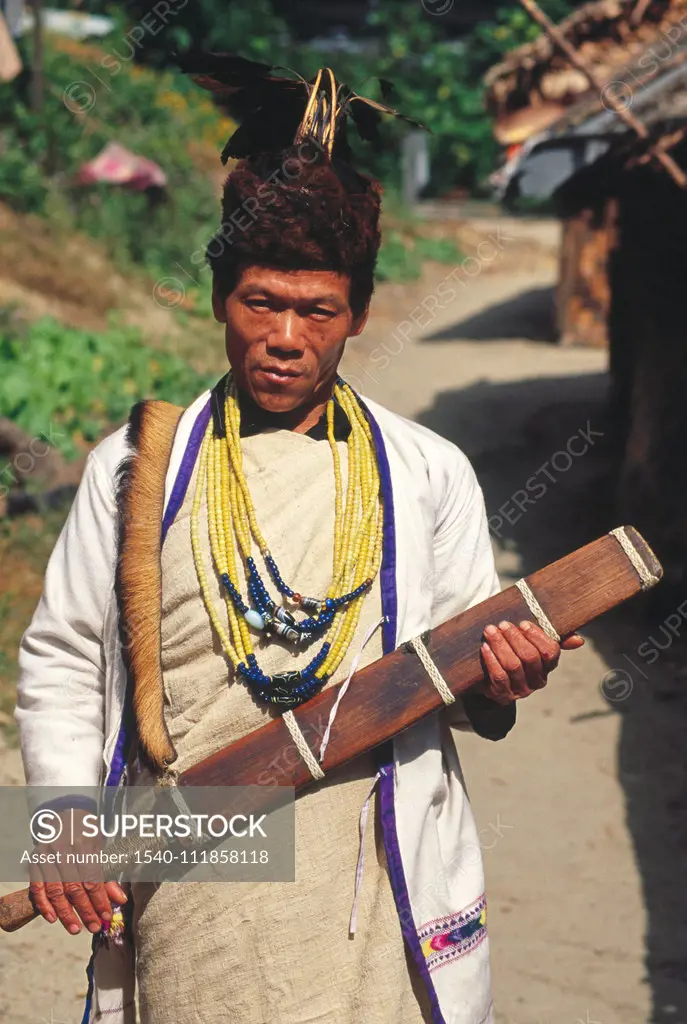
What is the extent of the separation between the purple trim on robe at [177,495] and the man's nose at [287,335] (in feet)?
0.82

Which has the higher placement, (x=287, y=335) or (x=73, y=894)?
(x=287, y=335)

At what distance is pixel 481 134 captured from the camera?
2533 centimetres

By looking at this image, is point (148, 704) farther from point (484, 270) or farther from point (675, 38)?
point (484, 270)

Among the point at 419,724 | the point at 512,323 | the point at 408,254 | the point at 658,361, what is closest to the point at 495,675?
the point at 419,724

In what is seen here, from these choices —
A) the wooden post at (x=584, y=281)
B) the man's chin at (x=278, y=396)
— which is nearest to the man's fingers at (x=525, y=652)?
the man's chin at (x=278, y=396)

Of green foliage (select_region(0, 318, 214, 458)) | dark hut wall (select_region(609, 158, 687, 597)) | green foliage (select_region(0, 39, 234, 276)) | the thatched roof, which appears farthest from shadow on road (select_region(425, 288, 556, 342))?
the thatched roof

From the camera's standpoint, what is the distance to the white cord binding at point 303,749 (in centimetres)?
224

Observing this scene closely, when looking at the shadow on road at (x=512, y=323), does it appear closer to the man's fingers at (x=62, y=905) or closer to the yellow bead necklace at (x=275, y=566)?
the yellow bead necklace at (x=275, y=566)

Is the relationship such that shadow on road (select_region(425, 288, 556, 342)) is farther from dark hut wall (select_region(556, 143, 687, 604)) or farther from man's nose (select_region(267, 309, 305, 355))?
man's nose (select_region(267, 309, 305, 355))

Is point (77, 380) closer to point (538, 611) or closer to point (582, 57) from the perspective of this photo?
point (582, 57)

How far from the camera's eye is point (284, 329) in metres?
2.28

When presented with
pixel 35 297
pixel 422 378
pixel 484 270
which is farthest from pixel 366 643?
pixel 484 270

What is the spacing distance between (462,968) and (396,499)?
0.88m

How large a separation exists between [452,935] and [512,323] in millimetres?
15466
